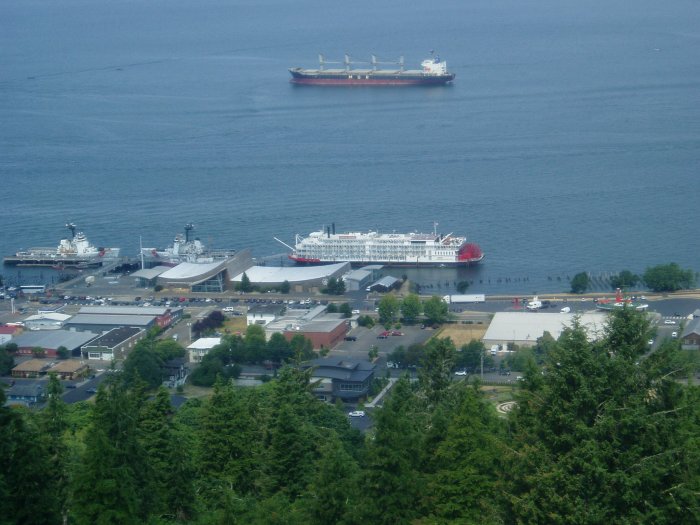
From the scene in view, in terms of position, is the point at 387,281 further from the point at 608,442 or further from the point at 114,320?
the point at 608,442

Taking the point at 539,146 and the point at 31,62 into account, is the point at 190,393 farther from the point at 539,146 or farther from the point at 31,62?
the point at 31,62

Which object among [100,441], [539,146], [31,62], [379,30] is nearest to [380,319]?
[100,441]

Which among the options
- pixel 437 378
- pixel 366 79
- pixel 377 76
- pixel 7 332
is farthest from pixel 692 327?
pixel 366 79

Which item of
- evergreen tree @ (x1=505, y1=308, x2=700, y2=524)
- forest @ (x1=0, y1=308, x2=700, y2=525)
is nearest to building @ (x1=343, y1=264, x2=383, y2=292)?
forest @ (x1=0, y1=308, x2=700, y2=525)

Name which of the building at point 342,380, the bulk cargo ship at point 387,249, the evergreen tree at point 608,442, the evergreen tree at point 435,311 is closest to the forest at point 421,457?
the evergreen tree at point 608,442

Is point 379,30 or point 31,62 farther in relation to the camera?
point 379,30

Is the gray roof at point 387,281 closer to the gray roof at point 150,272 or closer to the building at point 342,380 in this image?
the gray roof at point 150,272
